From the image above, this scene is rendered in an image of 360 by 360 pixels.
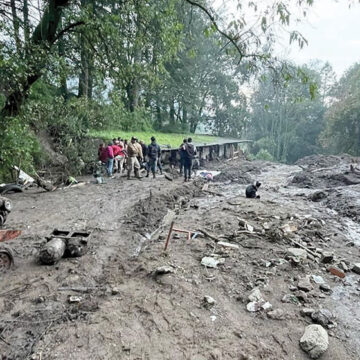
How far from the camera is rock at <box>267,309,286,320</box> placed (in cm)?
384

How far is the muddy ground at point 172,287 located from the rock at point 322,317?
0.19 feet

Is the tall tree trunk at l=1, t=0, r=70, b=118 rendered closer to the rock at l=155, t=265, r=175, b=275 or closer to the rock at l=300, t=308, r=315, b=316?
the rock at l=155, t=265, r=175, b=275

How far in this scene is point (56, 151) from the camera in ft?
44.9

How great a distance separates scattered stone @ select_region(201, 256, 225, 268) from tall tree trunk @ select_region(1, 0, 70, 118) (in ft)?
20.5

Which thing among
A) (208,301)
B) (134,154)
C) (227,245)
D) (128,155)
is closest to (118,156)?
(128,155)

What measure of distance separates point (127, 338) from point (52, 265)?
7.79 ft

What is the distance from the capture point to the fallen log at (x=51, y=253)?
4.87m

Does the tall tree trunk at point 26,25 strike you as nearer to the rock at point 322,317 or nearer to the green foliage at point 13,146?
the green foliage at point 13,146

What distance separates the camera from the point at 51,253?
15.9 ft

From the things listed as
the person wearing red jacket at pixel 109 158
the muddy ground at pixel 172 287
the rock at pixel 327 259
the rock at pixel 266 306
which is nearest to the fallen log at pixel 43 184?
the muddy ground at pixel 172 287

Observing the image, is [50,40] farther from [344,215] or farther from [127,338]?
[344,215]

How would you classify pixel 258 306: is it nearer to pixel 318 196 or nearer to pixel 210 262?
pixel 210 262

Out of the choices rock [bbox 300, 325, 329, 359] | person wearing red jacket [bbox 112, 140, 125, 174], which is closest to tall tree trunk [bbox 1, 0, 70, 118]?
person wearing red jacket [bbox 112, 140, 125, 174]

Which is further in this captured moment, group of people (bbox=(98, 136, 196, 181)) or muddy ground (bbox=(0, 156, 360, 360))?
group of people (bbox=(98, 136, 196, 181))
